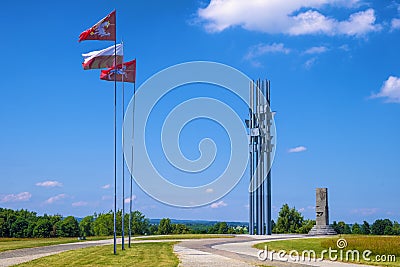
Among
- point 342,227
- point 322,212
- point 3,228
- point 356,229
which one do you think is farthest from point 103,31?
point 356,229

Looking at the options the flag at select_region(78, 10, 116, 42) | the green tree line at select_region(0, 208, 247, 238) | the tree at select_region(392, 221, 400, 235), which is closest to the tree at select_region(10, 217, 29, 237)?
the green tree line at select_region(0, 208, 247, 238)

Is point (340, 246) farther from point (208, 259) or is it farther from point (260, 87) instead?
point (260, 87)

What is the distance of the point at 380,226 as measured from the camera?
42719 mm

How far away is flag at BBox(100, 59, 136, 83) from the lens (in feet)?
76.6

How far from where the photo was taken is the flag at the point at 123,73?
23359 mm

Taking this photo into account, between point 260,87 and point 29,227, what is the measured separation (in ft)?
56.8

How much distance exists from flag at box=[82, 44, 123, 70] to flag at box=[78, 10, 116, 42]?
0.56 m

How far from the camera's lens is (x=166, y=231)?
144 ft

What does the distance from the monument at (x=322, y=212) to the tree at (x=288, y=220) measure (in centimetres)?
669

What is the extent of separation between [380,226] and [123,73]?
2624 centimetres

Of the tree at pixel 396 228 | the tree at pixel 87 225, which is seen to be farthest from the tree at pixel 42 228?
the tree at pixel 396 228

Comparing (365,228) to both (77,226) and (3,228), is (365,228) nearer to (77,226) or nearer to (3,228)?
(77,226)

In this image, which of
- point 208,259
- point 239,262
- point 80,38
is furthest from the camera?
point 80,38

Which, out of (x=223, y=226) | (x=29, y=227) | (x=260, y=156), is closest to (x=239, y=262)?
(x=260, y=156)
